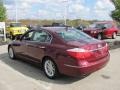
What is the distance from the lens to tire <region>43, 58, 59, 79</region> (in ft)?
23.9

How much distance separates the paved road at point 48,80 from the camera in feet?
22.0

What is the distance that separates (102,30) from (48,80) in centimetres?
1373

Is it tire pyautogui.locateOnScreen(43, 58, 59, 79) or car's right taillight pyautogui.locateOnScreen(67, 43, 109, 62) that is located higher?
car's right taillight pyautogui.locateOnScreen(67, 43, 109, 62)

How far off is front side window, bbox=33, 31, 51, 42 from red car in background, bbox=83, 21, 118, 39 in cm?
1155

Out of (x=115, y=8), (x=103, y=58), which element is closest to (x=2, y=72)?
(x=103, y=58)

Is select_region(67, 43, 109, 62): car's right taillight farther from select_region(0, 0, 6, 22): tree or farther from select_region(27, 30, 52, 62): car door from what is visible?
select_region(0, 0, 6, 22): tree

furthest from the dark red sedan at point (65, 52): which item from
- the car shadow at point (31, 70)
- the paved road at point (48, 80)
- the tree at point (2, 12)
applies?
the tree at point (2, 12)

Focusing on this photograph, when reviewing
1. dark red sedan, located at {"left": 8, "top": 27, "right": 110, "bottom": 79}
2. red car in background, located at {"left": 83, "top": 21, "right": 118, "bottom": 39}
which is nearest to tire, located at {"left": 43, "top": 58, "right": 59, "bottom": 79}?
dark red sedan, located at {"left": 8, "top": 27, "right": 110, "bottom": 79}

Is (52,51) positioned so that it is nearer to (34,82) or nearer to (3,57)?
(34,82)

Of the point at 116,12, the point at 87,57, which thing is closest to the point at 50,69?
the point at 87,57

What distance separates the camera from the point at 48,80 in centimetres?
737

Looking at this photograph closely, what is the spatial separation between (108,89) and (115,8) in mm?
9818

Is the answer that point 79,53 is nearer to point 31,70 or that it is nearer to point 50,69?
point 50,69

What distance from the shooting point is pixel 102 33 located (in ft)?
66.3
